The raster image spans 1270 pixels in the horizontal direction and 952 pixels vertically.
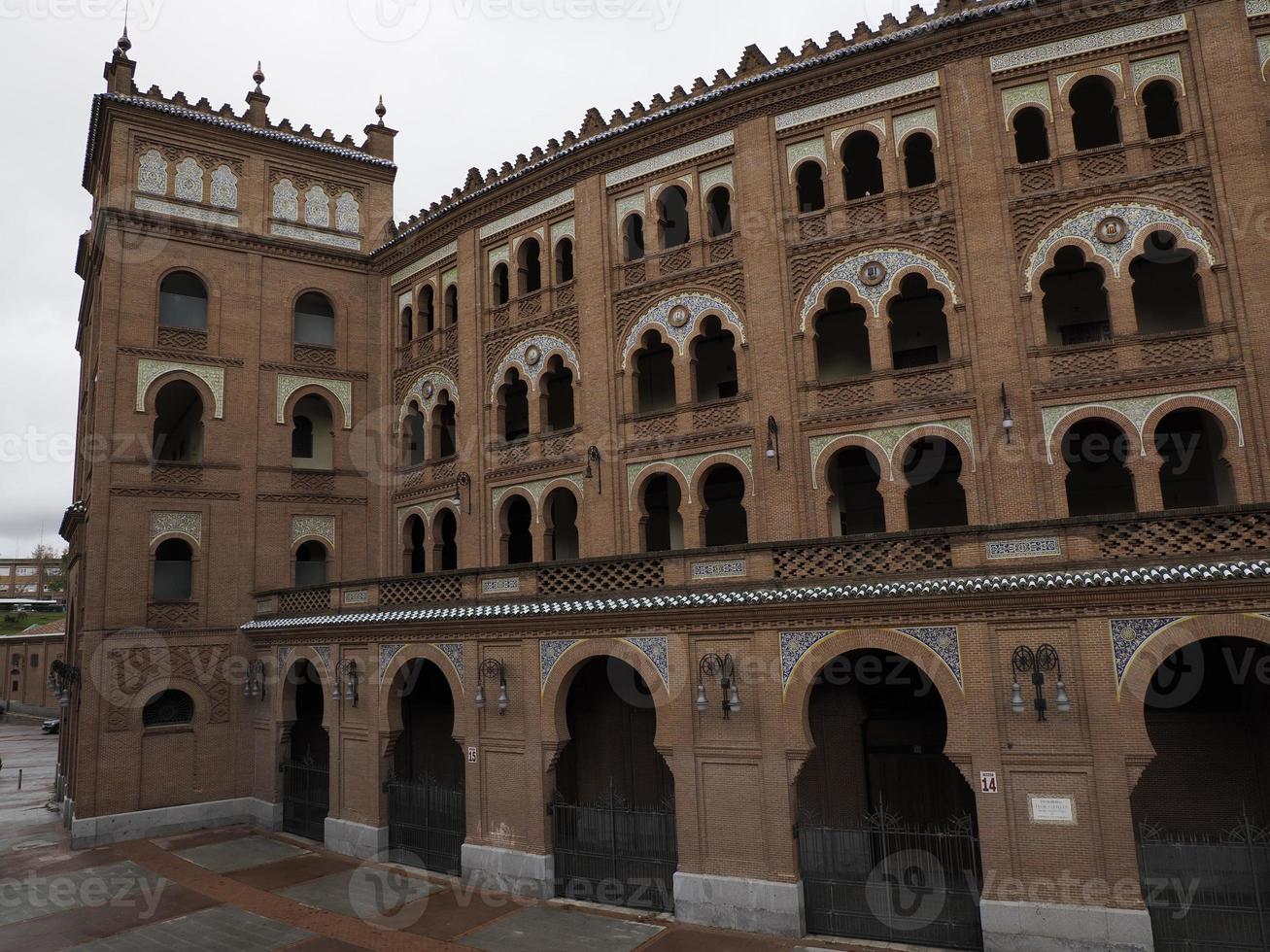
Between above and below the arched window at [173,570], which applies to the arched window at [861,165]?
above

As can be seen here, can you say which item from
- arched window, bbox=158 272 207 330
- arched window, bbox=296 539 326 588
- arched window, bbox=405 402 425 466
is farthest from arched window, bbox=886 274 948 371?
arched window, bbox=158 272 207 330

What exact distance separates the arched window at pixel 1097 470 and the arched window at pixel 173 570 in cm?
2314

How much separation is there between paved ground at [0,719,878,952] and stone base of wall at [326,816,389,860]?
30 cm

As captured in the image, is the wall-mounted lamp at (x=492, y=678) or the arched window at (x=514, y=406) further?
the arched window at (x=514, y=406)

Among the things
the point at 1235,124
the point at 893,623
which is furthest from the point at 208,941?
the point at 1235,124

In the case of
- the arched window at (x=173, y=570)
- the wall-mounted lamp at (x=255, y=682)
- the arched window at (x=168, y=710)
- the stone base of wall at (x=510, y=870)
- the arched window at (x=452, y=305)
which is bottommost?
the stone base of wall at (x=510, y=870)

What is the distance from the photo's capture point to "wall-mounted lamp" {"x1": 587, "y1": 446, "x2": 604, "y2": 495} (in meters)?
21.3

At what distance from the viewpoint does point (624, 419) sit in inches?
841

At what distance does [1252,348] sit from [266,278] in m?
25.8

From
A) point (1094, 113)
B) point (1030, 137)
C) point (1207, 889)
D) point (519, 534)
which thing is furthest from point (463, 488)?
point (1207, 889)

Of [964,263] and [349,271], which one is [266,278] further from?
[964,263]

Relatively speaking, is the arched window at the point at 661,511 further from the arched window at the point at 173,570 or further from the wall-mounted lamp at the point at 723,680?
the arched window at the point at 173,570

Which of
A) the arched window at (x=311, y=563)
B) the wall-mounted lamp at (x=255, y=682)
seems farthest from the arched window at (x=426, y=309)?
the wall-mounted lamp at (x=255, y=682)

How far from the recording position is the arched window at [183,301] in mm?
25812
